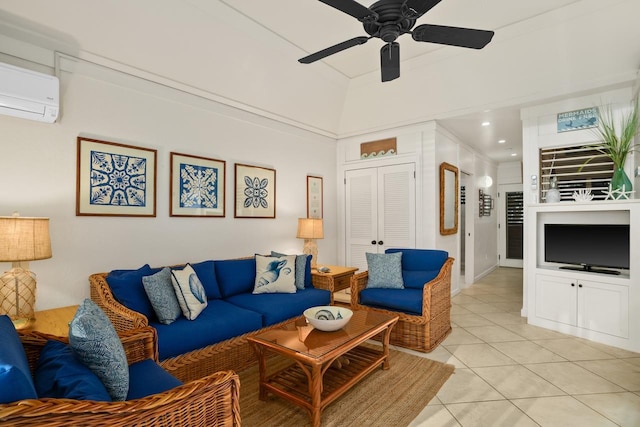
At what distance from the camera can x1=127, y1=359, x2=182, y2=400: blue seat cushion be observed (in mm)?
1511

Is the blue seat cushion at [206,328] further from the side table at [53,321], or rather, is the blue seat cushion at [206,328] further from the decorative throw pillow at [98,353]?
the decorative throw pillow at [98,353]

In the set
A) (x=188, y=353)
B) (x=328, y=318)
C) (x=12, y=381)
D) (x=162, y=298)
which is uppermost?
(x=12, y=381)

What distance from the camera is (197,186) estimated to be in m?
3.55

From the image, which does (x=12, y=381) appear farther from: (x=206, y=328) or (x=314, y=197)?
(x=314, y=197)

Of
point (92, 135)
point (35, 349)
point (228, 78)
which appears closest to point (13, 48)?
point (92, 135)

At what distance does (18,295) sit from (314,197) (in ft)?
11.7

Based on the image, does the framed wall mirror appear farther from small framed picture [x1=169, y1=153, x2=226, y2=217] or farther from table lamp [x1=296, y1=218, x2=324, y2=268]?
small framed picture [x1=169, y1=153, x2=226, y2=217]

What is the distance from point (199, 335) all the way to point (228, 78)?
8.80 ft

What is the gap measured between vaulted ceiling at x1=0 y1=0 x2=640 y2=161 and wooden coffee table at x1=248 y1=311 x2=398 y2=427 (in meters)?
2.72

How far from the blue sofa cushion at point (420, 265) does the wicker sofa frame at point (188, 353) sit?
1.74 m

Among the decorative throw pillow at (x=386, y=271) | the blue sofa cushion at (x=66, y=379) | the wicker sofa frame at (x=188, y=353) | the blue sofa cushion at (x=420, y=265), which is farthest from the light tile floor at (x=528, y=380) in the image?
the blue sofa cushion at (x=66, y=379)

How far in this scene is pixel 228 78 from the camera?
3.61 metres

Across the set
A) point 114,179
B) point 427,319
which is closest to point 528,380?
point 427,319

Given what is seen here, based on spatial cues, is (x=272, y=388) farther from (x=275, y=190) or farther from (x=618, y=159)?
(x=618, y=159)
